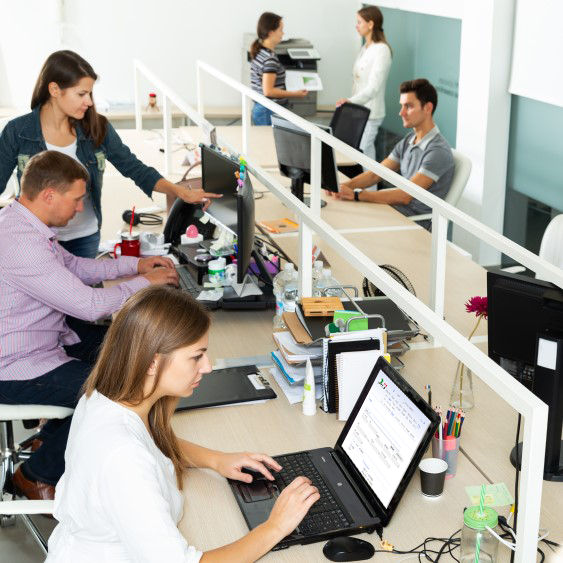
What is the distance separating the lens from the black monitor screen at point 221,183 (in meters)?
3.03

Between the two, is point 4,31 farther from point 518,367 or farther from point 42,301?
point 518,367

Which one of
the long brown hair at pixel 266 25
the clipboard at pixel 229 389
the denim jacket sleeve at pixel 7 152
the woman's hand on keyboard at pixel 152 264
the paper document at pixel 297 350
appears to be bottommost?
the clipboard at pixel 229 389

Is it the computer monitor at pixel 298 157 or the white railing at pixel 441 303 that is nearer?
the white railing at pixel 441 303

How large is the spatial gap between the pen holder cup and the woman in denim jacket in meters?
1.63

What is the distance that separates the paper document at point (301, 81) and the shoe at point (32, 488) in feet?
15.4

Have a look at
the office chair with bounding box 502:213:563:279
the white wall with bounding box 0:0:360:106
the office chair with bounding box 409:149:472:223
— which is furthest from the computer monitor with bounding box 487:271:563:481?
the white wall with bounding box 0:0:360:106

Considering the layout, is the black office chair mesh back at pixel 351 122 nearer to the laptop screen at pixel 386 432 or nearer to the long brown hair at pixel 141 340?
the laptop screen at pixel 386 432

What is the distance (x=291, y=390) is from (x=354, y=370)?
10.4 inches

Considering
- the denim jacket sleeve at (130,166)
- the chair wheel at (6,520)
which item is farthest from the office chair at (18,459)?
the denim jacket sleeve at (130,166)

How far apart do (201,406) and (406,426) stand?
66cm

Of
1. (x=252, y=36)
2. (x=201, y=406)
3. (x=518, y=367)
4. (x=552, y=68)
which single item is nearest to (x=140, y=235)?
(x=201, y=406)

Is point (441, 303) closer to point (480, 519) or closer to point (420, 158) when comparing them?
point (480, 519)

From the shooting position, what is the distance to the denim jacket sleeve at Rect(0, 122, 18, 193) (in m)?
3.19

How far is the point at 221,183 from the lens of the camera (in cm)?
315
